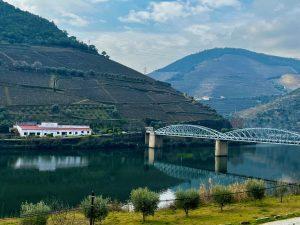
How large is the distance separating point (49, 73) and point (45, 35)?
158 feet

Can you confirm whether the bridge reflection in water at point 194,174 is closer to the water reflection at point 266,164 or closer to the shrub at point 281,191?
the water reflection at point 266,164

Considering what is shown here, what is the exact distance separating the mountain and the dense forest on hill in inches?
16.0

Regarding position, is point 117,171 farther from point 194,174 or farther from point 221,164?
point 221,164

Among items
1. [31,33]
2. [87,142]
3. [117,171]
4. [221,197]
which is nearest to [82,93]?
[87,142]

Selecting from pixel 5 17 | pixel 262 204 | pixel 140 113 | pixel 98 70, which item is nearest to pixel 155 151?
pixel 140 113

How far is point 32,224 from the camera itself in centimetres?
A: 2675

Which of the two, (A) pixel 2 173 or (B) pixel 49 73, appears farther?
(B) pixel 49 73

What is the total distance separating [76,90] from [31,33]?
6001 centimetres

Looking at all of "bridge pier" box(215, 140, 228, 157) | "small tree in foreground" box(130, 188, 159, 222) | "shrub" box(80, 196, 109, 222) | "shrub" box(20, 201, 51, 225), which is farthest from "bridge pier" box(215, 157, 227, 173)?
"shrub" box(20, 201, 51, 225)

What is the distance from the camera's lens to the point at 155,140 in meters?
110

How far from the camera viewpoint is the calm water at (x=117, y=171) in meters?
50.8

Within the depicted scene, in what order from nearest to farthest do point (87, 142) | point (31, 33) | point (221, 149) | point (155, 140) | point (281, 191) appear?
point (281, 191), point (221, 149), point (87, 142), point (155, 140), point (31, 33)

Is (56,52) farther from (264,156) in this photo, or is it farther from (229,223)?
(229,223)

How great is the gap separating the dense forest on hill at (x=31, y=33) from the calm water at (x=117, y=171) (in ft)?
285
